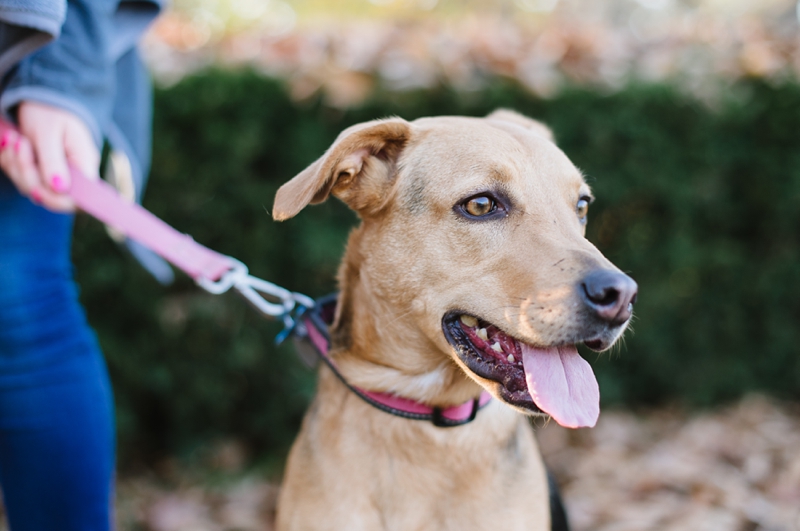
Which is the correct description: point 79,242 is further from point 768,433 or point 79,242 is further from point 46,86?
point 768,433

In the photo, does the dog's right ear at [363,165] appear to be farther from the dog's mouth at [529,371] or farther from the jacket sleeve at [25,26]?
the jacket sleeve at [25,26]

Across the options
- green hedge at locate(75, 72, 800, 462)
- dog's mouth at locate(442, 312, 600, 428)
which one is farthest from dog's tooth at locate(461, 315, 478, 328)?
green hedge at locate(75, 72, 800, 462)

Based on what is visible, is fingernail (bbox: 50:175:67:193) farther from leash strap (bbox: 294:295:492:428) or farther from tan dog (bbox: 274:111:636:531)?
leash strap (bbox: 294:295:492:428)

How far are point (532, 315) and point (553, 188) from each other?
0.61 meters

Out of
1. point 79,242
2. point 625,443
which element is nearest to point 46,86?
point 79,242

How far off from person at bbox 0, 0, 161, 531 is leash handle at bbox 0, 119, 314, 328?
52mm

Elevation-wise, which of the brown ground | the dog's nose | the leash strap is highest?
the dog's nose

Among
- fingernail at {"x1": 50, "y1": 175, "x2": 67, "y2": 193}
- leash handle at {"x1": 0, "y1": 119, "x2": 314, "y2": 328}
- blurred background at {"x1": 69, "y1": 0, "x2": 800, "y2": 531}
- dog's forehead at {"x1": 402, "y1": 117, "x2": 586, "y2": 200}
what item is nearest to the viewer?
fingernail at {"x1": 50, "y1": 175, "x2": 67, "y2": 193}

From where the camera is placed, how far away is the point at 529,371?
1.90m

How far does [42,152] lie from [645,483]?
401 centimetres

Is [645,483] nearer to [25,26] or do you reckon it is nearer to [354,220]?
[354,220]

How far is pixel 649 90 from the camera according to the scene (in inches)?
185

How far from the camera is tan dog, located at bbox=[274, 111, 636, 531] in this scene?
76.7 inches

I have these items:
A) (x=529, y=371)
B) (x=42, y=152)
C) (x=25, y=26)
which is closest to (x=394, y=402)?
(x=529, y=371)
